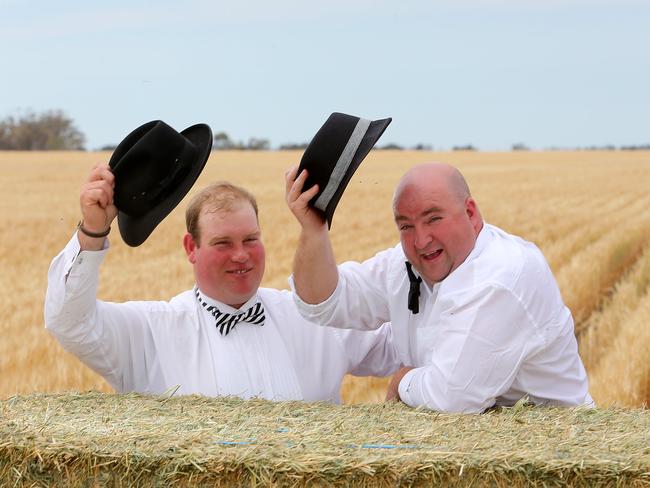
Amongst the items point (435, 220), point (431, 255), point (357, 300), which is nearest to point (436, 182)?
point (435, 220)

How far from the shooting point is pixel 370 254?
48.9ft

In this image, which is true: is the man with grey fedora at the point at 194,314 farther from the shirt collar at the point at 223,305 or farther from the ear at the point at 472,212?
the ear at the point at 472,212

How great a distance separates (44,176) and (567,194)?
71.9 ft

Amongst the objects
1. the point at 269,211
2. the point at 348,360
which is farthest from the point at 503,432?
the point at 269,211

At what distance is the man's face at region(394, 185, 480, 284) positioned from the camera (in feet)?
13.0

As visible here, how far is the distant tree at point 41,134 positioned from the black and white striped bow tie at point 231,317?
7728 centimetres

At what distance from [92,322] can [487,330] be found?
5.20 ft

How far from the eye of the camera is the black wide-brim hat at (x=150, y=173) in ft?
13.8

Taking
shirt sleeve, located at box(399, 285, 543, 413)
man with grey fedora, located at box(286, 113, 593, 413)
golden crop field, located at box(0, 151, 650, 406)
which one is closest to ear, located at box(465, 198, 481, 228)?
man with grey fedora, located at box(286, 113, 593, 413)

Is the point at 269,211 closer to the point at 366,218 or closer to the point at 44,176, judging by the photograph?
the point at 366,218

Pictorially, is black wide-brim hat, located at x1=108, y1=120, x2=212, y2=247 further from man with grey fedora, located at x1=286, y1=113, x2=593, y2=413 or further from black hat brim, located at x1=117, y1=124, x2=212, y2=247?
man with grey fedora, located at x1=286, y1=113, x2=593, y2=413

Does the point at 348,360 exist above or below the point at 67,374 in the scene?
above

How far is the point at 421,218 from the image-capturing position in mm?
3980

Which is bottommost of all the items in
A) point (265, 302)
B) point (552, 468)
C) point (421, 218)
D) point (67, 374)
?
point (67, 374)
